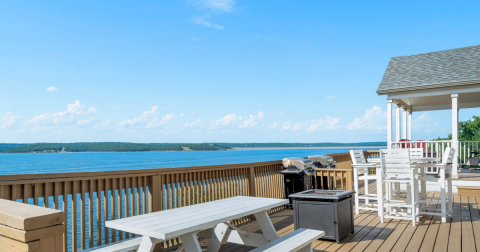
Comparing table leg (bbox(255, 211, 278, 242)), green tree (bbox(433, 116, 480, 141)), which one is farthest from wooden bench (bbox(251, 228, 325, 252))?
green tree (bbox(433, 116, 480, 141))

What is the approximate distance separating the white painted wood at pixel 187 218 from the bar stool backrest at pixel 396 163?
2.68 m

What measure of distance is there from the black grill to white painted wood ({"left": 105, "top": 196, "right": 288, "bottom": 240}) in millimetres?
971

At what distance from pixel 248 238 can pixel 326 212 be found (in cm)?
121

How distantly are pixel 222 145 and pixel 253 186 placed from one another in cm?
10025

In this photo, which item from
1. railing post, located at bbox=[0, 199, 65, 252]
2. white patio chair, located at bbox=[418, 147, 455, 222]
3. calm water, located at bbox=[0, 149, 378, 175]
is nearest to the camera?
railing post, located at bbox=[0, 199, 65, 252]

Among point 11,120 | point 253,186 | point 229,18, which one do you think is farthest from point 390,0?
point 11,120

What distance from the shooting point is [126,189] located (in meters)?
3.73

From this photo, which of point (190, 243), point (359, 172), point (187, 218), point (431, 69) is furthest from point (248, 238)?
point (431, 69)

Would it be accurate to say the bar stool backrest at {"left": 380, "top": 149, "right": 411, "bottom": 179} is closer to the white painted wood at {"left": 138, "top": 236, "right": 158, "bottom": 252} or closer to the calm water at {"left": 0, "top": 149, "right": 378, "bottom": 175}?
the white painted wood at {"left": 138, "top": 236, "right": 158, "bottom": 252}

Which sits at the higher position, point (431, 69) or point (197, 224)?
point (431, 69)

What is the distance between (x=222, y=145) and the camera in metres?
106

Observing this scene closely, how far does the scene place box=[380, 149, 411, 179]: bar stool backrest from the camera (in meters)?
5.09

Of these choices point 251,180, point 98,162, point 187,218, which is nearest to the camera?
point 187,218

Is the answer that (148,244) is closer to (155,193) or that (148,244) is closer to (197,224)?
(197,224)
